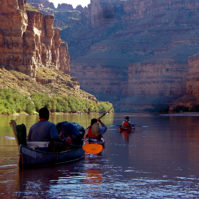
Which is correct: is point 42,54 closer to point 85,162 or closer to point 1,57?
point 1,57

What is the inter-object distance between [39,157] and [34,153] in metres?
0.47

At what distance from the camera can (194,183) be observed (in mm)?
20078

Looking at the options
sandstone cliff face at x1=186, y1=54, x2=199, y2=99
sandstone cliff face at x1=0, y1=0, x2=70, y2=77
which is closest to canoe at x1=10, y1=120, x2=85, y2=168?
sandstone cliff face at x1=0, y1=0, x2=70, y2=77

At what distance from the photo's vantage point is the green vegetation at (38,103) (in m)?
94.6

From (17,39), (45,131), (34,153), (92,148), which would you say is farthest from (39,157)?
(17,39)

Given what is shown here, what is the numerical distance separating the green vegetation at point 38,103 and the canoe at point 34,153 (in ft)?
212

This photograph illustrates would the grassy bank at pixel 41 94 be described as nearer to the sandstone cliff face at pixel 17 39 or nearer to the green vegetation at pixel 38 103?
the green vegetation at pixel 38 103

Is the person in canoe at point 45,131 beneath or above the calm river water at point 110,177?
above

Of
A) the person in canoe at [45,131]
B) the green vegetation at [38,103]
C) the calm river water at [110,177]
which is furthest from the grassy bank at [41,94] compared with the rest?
the person in canoe at [45,131]

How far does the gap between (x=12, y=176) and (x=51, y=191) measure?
2990 mm

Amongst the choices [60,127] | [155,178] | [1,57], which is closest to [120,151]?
[60,127]

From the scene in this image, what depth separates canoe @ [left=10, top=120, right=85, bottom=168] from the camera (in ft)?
70.5

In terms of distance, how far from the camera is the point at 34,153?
2175 cm

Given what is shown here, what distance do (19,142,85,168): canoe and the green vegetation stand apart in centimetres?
6409
